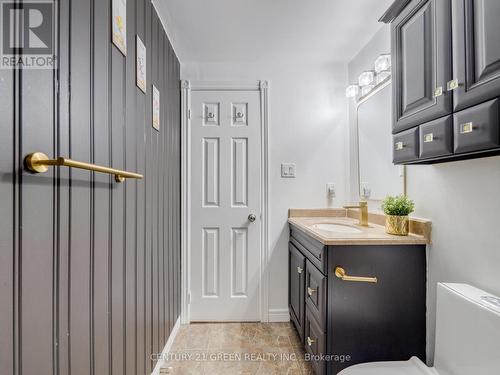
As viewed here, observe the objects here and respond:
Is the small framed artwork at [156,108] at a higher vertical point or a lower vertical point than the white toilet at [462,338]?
higher

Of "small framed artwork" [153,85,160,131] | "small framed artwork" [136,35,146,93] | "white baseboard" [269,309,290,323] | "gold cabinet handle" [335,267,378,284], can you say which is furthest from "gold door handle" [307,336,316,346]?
"small framed artwork" [136,35,146,93]

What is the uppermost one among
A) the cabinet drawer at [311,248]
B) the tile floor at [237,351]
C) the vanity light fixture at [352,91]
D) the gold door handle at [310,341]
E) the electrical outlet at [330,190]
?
the vanity light fixture at [352,91]

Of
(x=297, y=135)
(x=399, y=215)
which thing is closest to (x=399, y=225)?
(x=399, y=215)

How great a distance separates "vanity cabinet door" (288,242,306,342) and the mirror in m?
0.73

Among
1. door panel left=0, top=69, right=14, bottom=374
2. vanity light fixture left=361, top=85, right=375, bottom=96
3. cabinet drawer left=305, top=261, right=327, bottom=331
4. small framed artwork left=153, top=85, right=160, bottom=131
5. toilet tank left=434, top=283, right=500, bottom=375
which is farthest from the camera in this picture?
vanity light fixture left=361, top=85, right=375, bottom=96

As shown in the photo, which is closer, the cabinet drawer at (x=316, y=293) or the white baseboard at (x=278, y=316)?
the cabinet drawer at (x=316, y=293)

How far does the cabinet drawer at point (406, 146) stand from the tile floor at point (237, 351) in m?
1.43

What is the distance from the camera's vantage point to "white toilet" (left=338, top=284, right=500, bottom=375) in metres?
0.89

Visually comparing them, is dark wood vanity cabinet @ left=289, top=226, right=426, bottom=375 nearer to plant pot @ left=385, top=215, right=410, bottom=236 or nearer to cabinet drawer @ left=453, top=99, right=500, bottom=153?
plant pot @ left=385, top=215, right=410, bottom=236

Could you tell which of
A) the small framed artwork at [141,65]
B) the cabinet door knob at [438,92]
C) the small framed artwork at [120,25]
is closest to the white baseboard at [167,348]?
the small framed artwork at [141,65]

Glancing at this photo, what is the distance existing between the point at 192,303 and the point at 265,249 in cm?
80

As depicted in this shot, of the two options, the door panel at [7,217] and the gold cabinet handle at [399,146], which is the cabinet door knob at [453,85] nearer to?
the gold cabinet handle at [399,146]

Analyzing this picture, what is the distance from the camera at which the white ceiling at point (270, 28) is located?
63.3 inches

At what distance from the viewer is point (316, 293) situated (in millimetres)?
1490
